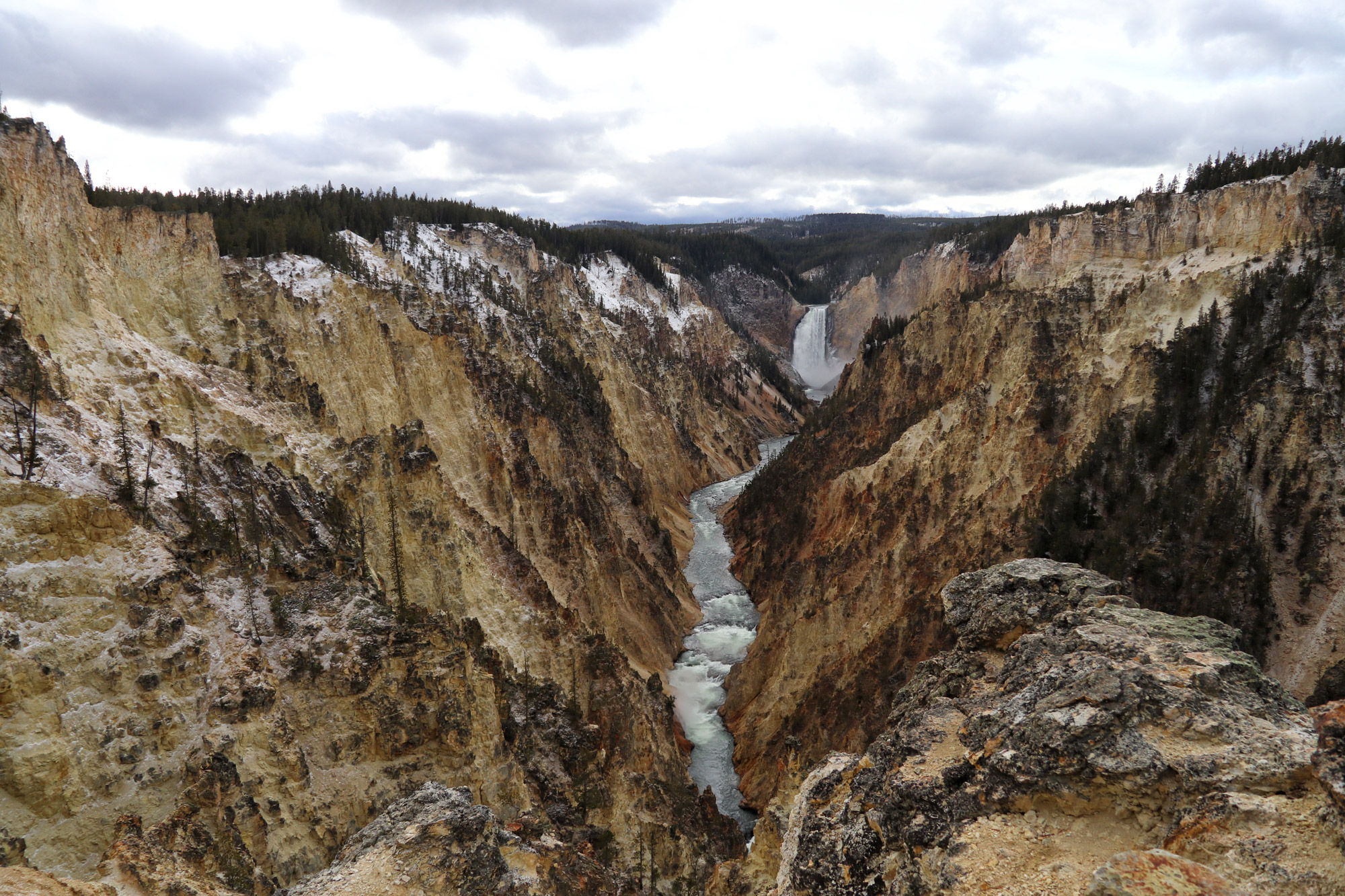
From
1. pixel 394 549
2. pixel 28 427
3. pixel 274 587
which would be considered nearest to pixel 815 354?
pixel 394 549

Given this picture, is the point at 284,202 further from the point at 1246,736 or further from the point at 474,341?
the point at 1246,736

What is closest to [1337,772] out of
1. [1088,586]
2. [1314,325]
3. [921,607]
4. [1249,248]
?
[1088,586]

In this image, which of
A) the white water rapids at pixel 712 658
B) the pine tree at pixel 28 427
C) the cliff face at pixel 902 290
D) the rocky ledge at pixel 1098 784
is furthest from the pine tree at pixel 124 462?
the cliff face at pixel 902 290

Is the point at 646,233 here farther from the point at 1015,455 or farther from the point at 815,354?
the point at 1015,455

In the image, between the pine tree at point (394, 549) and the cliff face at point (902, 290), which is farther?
the cliff face at point (902, 290)

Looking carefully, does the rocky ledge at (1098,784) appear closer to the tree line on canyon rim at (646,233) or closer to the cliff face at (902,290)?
the tree line on canyon rim at (646,233)
